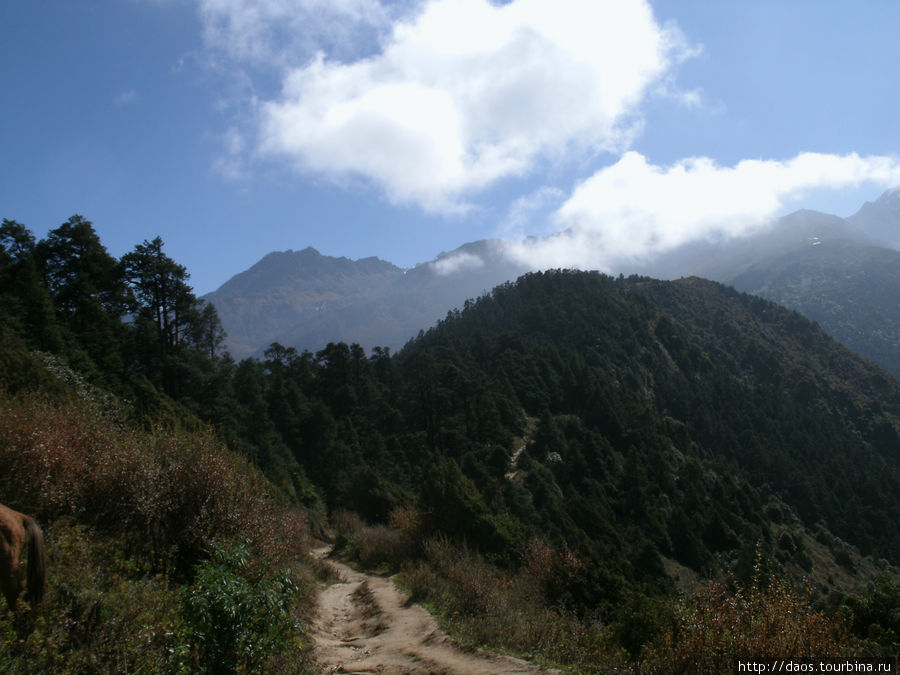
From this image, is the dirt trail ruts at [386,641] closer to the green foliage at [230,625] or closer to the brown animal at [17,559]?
the green foliage at [230,625]

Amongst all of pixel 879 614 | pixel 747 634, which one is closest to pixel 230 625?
pixel 747 634

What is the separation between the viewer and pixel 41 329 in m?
26.5

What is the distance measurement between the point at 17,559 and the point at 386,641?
19.6 ft

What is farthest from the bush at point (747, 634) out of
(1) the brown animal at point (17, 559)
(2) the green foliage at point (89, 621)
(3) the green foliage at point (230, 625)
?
(1) the brown animal at point (17, 559)

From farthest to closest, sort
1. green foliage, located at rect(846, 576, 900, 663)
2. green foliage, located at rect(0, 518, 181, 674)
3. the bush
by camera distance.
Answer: green foliage, located at rect(846, 576, 900, 663), the bush, green foliage, located at rect(0, 518, 181, 674)

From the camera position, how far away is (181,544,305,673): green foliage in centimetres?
562

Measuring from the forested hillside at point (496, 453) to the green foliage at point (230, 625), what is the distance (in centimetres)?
6

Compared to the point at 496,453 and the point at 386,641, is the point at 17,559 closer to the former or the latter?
the point at 386,641

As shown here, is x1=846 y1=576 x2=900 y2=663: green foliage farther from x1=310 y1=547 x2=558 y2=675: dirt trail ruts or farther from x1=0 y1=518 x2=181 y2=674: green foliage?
x1=0 y1=518 x2=181 y2=674: green foliage

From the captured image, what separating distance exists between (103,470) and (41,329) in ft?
79.6

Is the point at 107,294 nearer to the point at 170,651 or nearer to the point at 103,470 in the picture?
the point at 103,470

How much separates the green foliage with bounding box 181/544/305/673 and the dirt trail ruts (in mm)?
1912

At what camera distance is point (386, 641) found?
920 centimetres

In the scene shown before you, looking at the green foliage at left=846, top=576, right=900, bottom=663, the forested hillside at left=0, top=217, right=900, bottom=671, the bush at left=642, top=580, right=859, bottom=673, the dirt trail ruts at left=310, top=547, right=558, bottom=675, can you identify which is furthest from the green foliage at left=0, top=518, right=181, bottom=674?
the green foliage at left=846, top=576, right=900, bottom=663
